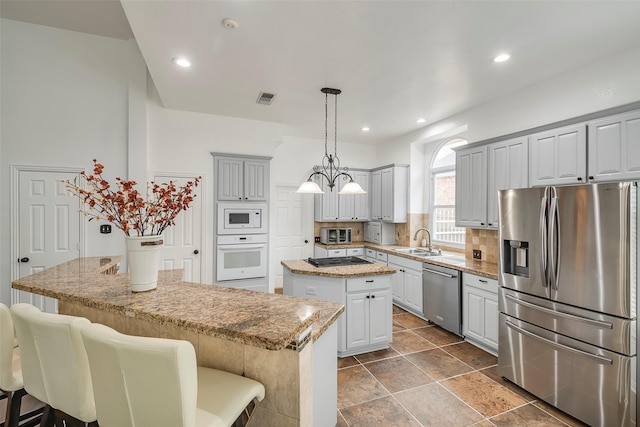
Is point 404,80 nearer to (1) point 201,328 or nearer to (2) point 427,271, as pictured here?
(2) point 427,271

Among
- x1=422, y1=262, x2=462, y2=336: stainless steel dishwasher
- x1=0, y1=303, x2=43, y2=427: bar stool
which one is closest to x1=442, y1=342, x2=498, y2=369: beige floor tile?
x1=422, y1=262, x2=462, y2=336: stainless steel dishwasher

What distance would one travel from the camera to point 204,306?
128 cm

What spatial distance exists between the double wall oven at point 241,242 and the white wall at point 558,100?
3197 millimetres

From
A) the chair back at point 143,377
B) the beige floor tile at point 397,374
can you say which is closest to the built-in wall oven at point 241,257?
the beige floor tile at point 397,374

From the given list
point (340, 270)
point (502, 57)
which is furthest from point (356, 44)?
point (340, 270)

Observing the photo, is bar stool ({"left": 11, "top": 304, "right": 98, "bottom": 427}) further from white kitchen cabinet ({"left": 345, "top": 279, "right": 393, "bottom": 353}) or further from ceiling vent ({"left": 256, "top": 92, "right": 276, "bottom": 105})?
ceiling vent ({"left": 256, "top": 92, "right": 276, "bottom": 105})

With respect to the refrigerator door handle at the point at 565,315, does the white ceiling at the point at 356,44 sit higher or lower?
higher

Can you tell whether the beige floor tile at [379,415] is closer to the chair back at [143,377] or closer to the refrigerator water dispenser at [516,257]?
the refrigerator water dispenser at [516,257]

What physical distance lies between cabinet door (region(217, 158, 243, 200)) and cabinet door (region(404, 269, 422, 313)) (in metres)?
2.82

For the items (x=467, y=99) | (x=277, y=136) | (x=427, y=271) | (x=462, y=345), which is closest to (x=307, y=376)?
(x=462, y=345)

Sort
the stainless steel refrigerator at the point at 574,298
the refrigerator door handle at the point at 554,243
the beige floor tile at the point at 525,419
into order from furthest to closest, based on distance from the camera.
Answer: the refrigerator door handle at the point at 554,243
the beige floor tile at the point at 525,419
the stainless steel refrigerator at the point at 574,298

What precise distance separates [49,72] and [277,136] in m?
2.90

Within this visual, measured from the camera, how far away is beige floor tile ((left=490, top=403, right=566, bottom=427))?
2.11 meters

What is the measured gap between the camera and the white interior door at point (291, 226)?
541 centimetres
